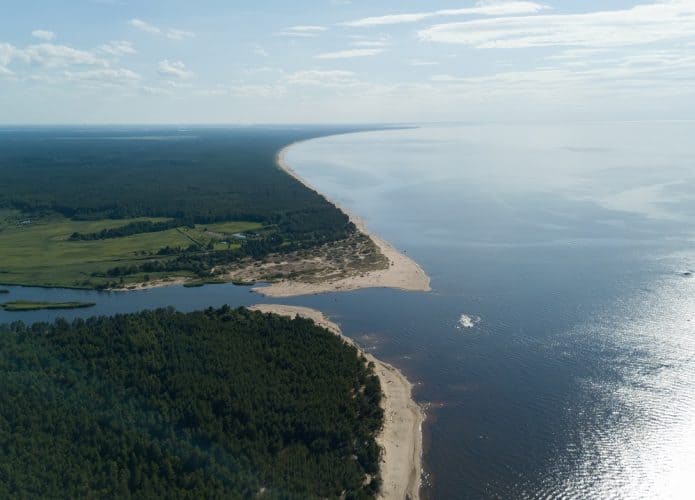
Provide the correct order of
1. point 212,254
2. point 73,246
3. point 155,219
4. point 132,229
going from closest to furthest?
point 212,254
point 73,246
point 132,229
point 155,219

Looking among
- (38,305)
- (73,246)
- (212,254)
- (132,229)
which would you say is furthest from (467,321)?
(132,229)

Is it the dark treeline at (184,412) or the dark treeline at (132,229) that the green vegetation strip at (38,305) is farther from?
the dark treeline at (132,229)

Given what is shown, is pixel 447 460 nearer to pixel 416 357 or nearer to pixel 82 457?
pixel 416 357

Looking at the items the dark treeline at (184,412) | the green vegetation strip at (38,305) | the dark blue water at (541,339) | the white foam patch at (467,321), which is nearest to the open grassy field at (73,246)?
the dark blue water at (541,339)

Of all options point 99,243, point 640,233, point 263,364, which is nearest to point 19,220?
point 99,243

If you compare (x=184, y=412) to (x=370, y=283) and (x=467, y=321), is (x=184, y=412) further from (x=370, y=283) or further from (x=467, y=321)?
(x=370, y=283)

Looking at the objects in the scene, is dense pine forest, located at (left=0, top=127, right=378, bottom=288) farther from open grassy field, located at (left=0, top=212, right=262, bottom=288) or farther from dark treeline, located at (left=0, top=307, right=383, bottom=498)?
dark treeline, located at (left=0, top=307, right=383, bottom=498)
